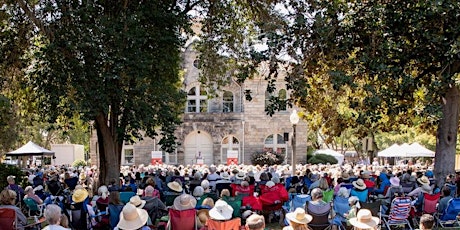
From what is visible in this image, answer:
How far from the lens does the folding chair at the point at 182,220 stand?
8.40 meters

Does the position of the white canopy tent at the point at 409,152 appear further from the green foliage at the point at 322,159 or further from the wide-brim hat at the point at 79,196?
the wide-brim hat at the point at 79,196

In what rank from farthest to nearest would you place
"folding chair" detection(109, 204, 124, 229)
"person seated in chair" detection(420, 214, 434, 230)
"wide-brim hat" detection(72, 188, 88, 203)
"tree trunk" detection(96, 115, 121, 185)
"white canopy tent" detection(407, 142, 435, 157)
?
"white canopy tent" detection(407, 142, 435, 157) → "tree trunk" detection(96, 115, 121, 185) → "wide-brim hat" detection(72, 188, 88, 203) → "folding chair" detection(109, 204, 124, 229) → "person seated in chair" detection(420, 214, 434, 230)

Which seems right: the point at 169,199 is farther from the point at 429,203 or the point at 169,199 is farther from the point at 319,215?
the point at 429,203

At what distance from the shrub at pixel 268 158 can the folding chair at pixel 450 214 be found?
2604 centimetres

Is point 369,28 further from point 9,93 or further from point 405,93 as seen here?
point 9,93

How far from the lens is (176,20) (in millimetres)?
15016

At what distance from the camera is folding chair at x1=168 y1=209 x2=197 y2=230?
840cm

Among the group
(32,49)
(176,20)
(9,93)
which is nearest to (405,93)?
(176,20)

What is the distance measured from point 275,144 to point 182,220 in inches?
1257

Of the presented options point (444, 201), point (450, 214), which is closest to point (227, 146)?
point (444, 201)

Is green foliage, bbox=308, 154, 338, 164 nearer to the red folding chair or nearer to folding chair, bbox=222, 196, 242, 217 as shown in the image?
the red folding chair

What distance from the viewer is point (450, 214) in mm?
10930

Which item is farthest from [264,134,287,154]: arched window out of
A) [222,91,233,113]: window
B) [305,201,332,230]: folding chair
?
[305,201,332,230]: folding chair

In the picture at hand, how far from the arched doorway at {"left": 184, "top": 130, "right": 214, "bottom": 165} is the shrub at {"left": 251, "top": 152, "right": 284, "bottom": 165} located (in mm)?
3684
